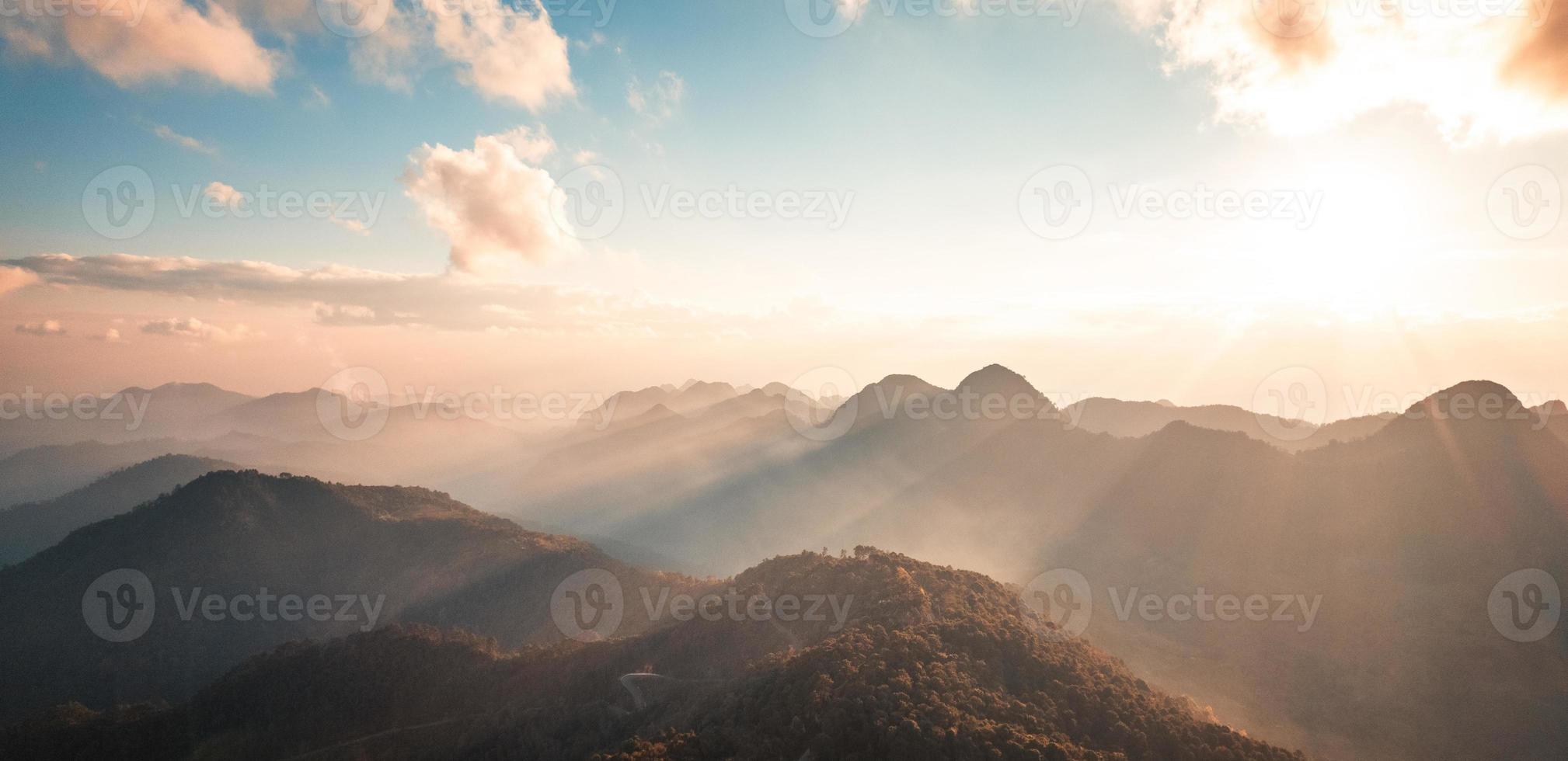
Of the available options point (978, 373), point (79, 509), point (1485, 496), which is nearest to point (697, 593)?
point (1485, 496)

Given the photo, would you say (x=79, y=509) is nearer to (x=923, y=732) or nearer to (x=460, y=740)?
(x=460, y=740)

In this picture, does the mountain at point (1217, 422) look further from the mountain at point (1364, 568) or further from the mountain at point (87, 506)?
the mountain at point (87, 506)

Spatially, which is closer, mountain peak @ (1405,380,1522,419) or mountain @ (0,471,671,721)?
mountain @ (0,471,671,721)

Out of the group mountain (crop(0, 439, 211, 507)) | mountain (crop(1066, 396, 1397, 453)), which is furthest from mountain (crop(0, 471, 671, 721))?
mountain (crop(0, 439, 211, 507))

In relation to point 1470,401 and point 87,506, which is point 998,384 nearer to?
point 1470,401

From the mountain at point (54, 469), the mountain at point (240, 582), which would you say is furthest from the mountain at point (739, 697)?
the mountain at point (54, 469)

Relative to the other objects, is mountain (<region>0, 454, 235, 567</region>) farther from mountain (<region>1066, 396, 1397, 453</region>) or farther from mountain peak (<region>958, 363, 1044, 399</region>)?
mountain (<region>1066, 396, 1397, 453</region>)
